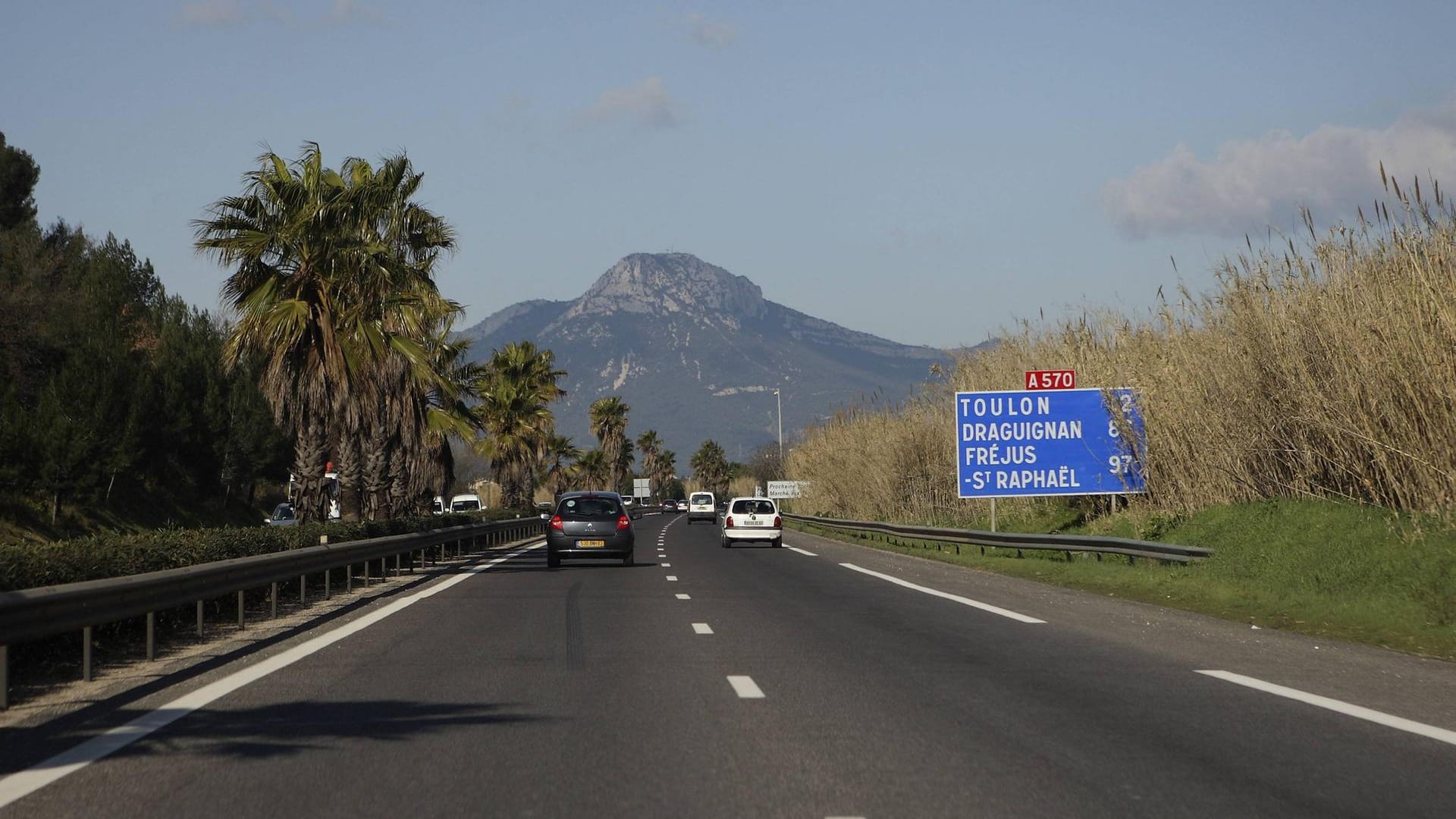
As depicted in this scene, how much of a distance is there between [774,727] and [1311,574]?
12232mm

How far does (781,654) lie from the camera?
13.6 m

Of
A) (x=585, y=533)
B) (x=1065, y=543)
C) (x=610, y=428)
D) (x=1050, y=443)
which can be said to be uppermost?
(x=610, y=428)

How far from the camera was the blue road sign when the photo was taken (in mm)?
31891

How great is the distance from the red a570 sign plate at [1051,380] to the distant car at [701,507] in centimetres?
6048

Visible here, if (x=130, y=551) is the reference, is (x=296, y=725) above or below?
below

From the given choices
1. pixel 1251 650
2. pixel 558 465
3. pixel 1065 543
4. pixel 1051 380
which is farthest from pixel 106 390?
pixel 1251 650

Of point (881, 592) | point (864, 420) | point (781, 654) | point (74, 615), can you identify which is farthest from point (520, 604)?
point (864, 420)

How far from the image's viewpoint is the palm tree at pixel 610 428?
13600 cm

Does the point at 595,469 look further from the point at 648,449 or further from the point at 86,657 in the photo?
the point at 86,657

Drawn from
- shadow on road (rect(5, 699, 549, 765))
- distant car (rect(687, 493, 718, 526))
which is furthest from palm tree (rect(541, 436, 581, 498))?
shadow on road (rect(5, 699, 549, 765))

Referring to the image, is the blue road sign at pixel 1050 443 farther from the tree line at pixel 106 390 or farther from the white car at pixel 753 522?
the tree line at pixel 106 390

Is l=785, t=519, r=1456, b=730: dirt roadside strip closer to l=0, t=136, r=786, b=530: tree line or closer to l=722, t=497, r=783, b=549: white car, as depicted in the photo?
l=0, t=136, r=786, b=530: tree line

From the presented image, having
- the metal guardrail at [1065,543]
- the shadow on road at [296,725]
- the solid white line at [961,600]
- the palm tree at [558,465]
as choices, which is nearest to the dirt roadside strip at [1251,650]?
the solid white line at [961,600]

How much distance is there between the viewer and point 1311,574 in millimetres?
19312
